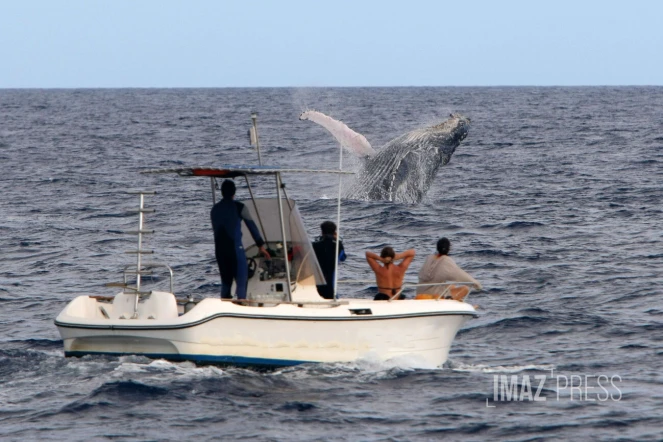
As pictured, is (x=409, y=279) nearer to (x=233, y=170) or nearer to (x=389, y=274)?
(x=389, y=274)

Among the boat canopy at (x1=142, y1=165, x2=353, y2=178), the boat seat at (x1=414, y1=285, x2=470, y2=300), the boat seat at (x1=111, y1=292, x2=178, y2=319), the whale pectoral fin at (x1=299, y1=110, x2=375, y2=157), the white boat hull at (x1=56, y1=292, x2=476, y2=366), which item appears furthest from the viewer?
the whale pectoral fin at (x1=299, y1=110, x2=375, y2=157)

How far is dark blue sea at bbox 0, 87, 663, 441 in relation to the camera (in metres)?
8.25

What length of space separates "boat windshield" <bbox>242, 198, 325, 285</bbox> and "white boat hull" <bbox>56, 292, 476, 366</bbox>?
46cm

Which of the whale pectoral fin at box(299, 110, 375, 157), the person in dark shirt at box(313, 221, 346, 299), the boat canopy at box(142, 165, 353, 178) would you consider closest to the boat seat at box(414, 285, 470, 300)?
the person in dark shirt at box(313, 221, 346, 299)

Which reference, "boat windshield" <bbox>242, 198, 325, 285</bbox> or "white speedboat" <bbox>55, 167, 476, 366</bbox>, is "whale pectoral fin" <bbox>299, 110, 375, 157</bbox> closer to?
"boat windshield" <bbox>242, 198, 325, 285</bbox>

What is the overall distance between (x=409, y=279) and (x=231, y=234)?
4.83 metres

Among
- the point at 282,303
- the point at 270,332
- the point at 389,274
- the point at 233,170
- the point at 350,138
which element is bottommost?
the point at 270,332

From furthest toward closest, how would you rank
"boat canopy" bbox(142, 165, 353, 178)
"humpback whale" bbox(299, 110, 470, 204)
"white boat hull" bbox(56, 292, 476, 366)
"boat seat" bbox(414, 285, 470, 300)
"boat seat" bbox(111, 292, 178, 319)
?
"humpback whale" bbox(299, 110, 470, 204) < "boat seat" bbox(414, 285, 470, 300) < "boat seat" bbox(111, 292, 178, 319) < "boat canopy" bbox(142, 165, 353, 178) < "white boat hull" bbox(56, 292, 476, 366)

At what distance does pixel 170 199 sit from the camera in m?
23.9

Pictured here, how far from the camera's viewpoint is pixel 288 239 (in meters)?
10.0

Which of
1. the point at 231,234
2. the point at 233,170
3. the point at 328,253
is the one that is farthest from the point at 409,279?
the point at 233,170

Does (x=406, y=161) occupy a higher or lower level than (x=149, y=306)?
higher

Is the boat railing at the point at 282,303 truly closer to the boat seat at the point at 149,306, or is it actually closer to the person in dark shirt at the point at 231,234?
the person in dark shirt at the point at 231,234

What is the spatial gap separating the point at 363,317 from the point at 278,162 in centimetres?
2311
